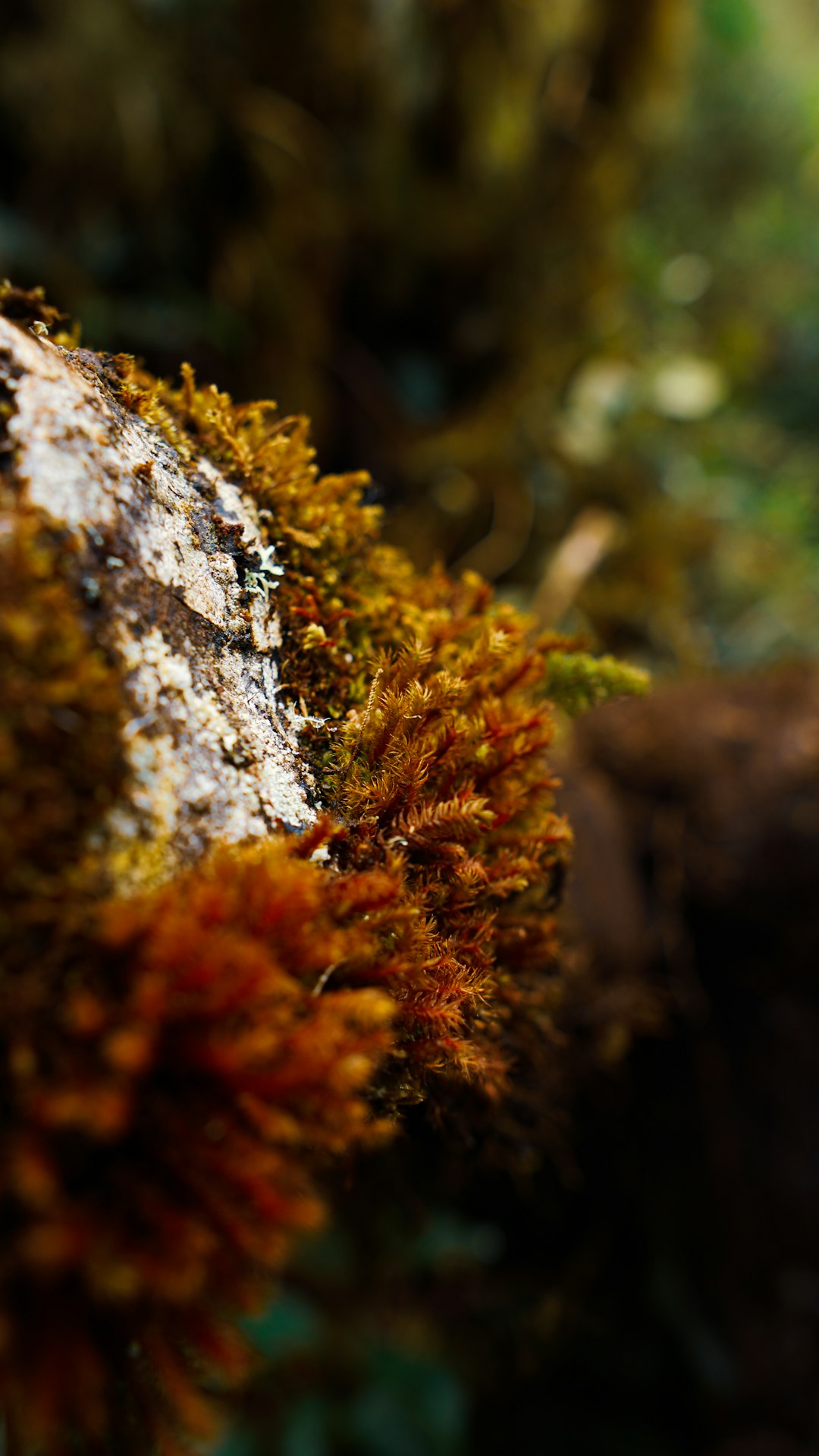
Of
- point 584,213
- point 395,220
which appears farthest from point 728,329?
point 395,220

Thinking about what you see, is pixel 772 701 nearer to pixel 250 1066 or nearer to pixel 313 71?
pixel 250 1066

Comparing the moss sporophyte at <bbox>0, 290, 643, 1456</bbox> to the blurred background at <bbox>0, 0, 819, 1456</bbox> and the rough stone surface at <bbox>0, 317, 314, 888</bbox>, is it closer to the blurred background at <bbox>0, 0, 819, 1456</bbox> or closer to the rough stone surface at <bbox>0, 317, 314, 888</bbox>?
the rough stone surface at <bbox>0, 317, 314, 888</bbox>

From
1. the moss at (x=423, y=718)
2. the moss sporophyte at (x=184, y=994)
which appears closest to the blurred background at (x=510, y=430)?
the moss at (x=423, y=718)

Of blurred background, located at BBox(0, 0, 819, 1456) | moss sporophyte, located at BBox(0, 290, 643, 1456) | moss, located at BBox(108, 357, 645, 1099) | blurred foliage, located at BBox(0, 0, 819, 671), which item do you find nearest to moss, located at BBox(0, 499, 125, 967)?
moss sporophyte, located at BBox(0, 290, 643, 1456)

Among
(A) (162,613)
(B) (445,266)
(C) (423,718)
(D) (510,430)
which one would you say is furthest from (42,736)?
(B) (445,266)

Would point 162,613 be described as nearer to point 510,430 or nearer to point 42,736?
point 42,736

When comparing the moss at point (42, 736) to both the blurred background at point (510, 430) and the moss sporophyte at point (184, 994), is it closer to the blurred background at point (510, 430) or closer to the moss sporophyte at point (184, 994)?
the moss sporophyte at point (184, 994)
